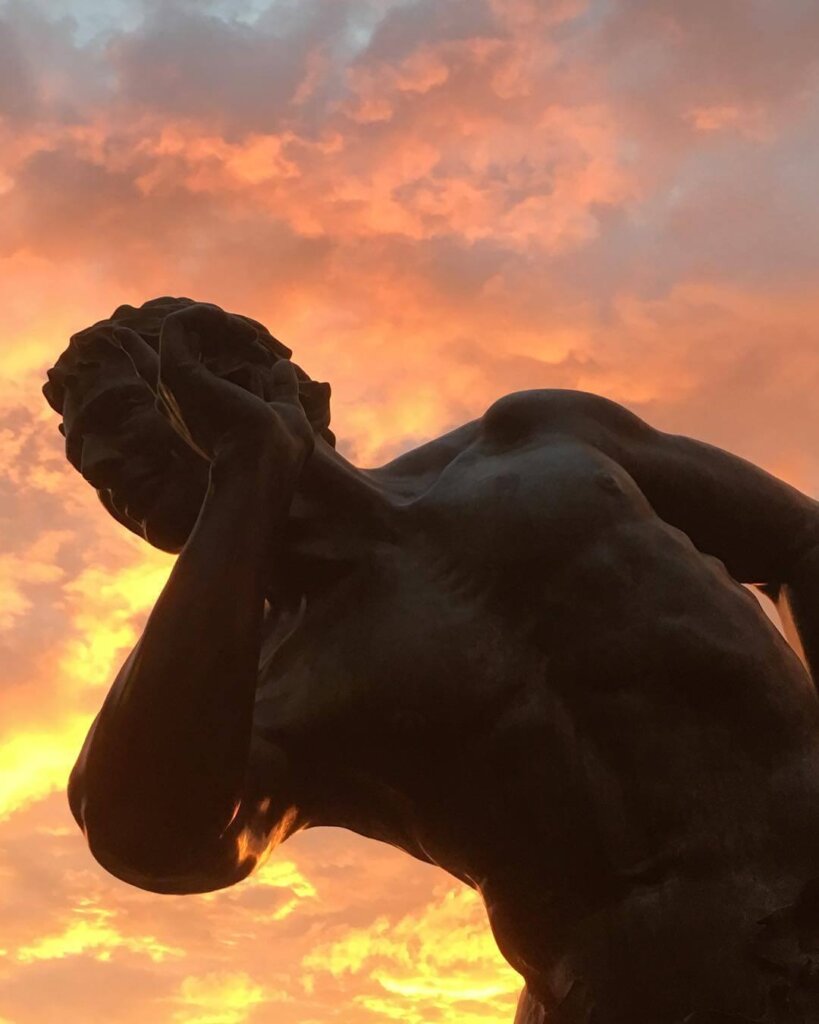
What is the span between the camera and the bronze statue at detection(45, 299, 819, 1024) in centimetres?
371

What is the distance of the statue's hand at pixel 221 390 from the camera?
3.94 m

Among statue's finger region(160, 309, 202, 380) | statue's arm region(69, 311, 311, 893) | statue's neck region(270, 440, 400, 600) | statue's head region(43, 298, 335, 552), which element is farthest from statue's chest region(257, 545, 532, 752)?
statue's finger region(160, 309, 202, 380)

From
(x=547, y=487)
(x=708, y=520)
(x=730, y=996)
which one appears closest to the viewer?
(x=730, y=996)

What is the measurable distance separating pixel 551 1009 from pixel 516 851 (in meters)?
0.47

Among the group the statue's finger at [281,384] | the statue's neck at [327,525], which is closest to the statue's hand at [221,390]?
the statue's finger at [281,384]

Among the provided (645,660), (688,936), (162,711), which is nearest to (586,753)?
Result: (645,660)

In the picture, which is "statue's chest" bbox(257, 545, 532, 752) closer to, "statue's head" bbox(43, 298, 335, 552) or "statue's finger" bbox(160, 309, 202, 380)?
"statue's head" bbox(43, 298, 335, 552)

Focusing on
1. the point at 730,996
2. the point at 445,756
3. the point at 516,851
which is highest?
the point at 445,756

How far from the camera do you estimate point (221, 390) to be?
3971 mm

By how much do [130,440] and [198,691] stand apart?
4.17ft

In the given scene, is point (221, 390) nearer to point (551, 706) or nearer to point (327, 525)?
point (327, 525)

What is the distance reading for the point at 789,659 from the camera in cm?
420

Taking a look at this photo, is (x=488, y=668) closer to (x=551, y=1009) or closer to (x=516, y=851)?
(x=516, y=851)

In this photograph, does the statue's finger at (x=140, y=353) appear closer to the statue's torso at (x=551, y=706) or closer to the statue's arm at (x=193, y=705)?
the statue's arm at (x=193, y=705)
